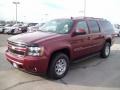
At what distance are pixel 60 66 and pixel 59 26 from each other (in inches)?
58.7

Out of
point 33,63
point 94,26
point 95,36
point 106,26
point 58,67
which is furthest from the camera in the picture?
point 106,26

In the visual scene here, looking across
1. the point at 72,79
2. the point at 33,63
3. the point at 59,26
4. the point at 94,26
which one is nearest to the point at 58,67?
the point at 72,79

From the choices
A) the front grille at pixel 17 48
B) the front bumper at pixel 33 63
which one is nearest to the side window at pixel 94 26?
the front bumper at pixel 33 63

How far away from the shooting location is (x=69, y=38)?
618 cm

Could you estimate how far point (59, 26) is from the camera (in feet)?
22.1

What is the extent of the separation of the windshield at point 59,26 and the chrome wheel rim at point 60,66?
0.98 metres

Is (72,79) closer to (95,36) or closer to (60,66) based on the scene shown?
(60,66)

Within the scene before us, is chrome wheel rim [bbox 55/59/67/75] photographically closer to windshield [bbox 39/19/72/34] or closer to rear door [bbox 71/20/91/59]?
rear door [bbox 71/20/91/59]

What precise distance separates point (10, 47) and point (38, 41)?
3.43 feet

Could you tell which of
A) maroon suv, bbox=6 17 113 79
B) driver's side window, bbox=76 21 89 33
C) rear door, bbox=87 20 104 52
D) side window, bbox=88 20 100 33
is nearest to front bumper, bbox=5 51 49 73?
maroon suv, bbox=6 17 113 79

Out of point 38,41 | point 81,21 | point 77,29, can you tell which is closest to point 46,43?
point 38,41

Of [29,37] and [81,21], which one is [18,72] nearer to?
Answer: [29,37]

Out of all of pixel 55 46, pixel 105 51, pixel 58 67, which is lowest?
pixel 58 67

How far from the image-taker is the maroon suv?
5305mm
